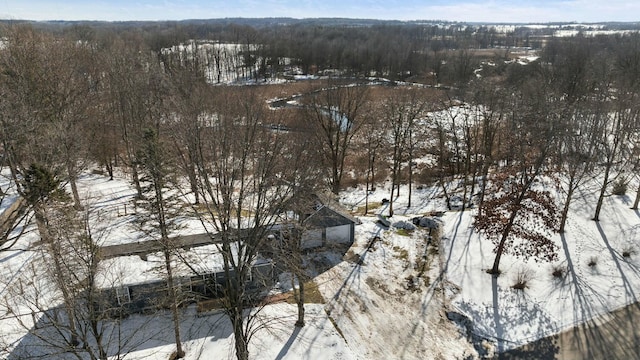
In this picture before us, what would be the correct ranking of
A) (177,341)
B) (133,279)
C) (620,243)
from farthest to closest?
(620,243) < (133,279) < (177,341)

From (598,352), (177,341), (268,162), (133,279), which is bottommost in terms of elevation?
(598,352)

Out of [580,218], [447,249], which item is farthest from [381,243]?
[580,218]

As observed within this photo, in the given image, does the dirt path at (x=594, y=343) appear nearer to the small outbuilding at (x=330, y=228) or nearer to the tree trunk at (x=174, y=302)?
the small outbuilding at (x=330, y=228)

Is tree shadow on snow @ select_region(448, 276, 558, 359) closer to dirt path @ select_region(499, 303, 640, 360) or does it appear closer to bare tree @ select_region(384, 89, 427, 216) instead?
dirt path @ select_region(499, 303, 640, 360)

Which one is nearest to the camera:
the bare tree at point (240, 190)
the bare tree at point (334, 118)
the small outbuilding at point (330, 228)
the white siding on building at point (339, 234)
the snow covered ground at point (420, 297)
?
the bare tree at point (240, 190)

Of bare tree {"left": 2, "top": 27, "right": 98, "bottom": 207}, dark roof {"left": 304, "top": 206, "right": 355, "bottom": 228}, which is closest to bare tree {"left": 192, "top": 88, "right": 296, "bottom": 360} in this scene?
dark roof {"left": 304, "top": 206, "right": 355, "bottom": 228}

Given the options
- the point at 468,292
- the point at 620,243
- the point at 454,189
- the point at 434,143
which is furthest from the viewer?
the point at 434,143

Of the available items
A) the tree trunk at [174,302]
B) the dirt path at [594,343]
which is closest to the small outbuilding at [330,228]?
the tree trunk at [174,302]

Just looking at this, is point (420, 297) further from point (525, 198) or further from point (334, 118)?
point (334, 118)

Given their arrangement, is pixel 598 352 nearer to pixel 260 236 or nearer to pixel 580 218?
pixel 580 218
